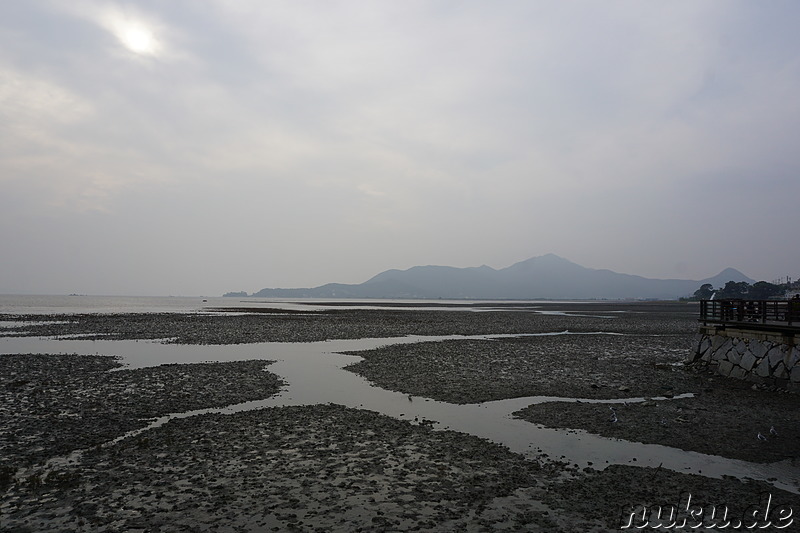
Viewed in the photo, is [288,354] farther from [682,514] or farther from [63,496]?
[682,514]

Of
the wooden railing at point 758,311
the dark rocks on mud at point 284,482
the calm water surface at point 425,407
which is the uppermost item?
the wooden railing at point 758,311

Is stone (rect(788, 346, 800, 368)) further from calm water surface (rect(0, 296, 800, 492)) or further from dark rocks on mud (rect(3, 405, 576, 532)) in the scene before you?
dark rocks on mud (rect(3, 405, 576, 532))

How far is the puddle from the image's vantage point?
41.0 feet

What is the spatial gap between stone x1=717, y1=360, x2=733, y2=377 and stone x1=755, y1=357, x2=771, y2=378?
183 cm

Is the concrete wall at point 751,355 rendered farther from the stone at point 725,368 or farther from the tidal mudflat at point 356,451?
the tidal mudflat at point 356,451

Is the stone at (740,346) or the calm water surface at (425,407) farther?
the stone at (740,346)

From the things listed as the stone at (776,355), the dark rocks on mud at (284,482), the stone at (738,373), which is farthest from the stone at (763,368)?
the dark rocks on mud at (284,482)

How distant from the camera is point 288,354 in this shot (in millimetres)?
35281

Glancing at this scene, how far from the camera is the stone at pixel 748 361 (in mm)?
24281

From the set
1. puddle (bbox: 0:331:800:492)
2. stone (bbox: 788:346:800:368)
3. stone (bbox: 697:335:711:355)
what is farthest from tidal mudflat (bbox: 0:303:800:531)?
stone (bbox: 697:335:711:355)

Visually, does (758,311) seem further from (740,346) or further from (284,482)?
(284,482)

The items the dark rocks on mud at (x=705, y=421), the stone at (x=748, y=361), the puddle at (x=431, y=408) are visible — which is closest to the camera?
the puddle at (x=431, y=408)

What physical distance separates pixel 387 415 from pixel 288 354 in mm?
19471

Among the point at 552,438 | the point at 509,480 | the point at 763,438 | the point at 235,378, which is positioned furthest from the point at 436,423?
the point at 235,378
